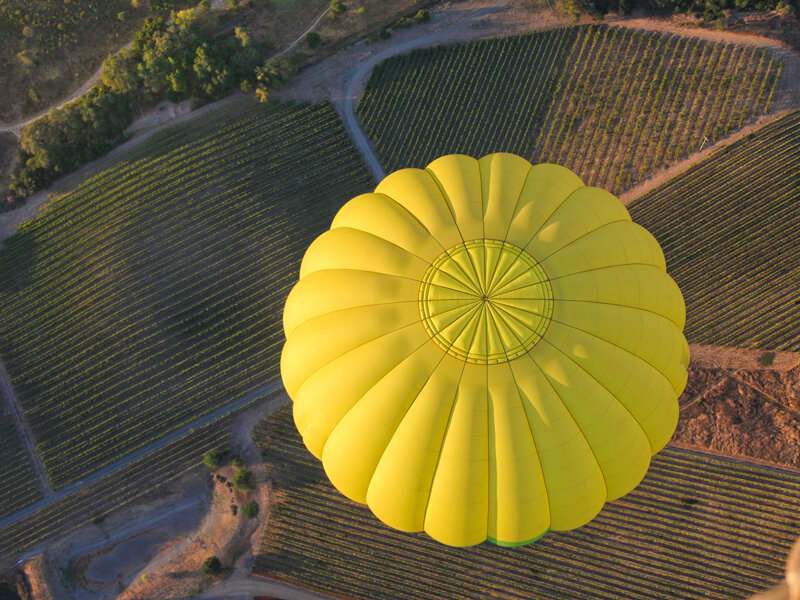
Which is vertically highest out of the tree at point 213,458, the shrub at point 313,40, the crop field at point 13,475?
the shrub at point 313,40

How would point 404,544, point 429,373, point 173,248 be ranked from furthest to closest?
1. point 173,248
2. point 404,544
3. point 429,373

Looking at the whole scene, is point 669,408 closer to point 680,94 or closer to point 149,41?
point 680,94

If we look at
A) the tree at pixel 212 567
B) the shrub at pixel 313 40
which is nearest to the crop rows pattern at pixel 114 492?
the tree at pixel 212 567

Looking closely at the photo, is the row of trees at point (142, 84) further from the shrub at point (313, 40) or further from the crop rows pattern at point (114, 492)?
the crop rows pattern at point (114, 492)

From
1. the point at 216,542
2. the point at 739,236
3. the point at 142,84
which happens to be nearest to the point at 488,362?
the point at 216,542

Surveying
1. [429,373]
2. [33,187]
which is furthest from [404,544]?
[33,187]

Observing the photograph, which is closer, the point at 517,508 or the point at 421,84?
the point at 517,508
